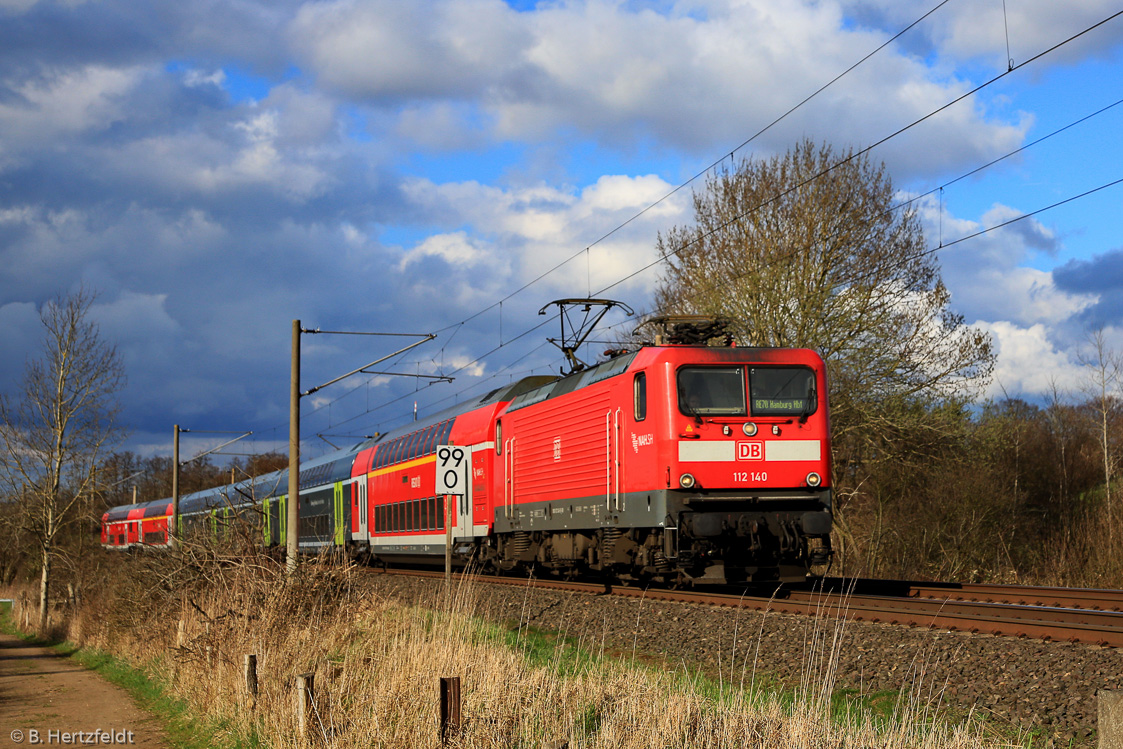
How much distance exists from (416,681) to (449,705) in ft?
6.50

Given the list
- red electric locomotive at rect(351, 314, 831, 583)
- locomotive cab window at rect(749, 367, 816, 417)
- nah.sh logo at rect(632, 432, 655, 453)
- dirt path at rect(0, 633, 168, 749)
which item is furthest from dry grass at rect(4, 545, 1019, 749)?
locomotive cab window at rect(749, 367, 816, 417)

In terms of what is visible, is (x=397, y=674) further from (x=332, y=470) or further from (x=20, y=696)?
(x=332, y=470)

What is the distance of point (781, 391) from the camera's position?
15.0m

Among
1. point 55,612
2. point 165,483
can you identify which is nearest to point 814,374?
point 55,612

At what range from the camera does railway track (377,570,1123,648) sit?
Answer: 33.2 feet

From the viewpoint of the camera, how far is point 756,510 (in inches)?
566

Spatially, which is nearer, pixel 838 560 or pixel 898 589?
pixel 898 589

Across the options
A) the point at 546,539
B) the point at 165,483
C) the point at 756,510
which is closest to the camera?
the point at 756,510

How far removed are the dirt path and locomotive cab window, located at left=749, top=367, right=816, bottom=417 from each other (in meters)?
8.81

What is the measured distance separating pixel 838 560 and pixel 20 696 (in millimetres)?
18286

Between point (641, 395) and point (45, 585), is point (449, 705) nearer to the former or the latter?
point (641, 395)

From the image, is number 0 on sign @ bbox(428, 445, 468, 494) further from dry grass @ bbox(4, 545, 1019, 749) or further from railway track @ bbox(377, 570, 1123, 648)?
railway track @ bbox(377, 570, 1123, 648)

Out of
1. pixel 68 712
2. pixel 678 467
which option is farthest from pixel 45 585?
pixel 678 467

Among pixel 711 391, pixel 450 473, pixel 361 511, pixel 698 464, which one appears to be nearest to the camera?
pixel 698 464
